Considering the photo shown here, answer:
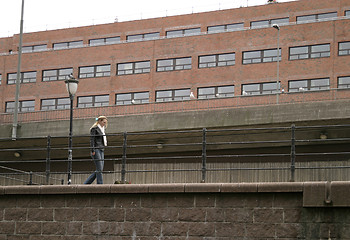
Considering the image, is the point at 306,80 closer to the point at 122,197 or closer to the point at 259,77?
the point at 259,77

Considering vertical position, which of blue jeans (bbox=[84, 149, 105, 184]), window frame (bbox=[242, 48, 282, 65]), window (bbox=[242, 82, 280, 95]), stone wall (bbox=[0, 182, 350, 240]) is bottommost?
stone wall (bbox=[0, 182, 350, 240])

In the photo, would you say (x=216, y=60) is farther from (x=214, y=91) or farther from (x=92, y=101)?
(x=92, y=101)

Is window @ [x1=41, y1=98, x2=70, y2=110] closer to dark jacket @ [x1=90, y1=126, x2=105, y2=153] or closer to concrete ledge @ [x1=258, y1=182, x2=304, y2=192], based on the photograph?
dark jacket @ [x1=90, y1=126, x2=105, y2=153]

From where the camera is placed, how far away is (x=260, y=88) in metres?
51.6

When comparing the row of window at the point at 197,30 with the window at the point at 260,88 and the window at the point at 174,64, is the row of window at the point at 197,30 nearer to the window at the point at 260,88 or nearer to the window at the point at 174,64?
the window at the point at 174,64

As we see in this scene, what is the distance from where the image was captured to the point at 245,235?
1178cm

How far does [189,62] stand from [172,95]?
9.38ft

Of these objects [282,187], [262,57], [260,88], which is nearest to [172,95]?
[260,88]

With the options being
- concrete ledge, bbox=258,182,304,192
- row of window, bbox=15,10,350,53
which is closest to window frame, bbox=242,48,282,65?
row of window, bbox=15,10,350,53

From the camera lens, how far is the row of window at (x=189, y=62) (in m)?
50.5

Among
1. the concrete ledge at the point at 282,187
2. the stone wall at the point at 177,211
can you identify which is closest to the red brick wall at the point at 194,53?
the stone wall at the point at 177,211

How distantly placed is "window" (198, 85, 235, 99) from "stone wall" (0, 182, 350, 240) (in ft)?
128

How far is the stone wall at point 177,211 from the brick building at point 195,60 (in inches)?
1040

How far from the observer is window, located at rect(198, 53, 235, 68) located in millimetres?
53188
